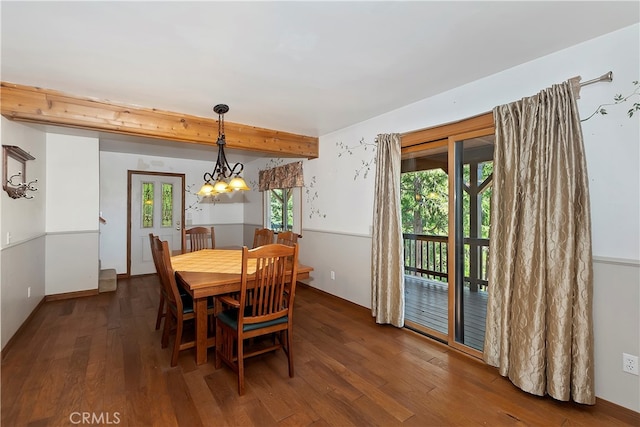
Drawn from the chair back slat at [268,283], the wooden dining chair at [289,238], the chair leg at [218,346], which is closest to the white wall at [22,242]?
the chair leg at [218,346]

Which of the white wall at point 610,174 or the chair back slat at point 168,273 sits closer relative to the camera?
the white wall at point 610,174

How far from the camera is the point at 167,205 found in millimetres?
5773

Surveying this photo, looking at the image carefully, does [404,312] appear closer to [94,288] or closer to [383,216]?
[383,216]

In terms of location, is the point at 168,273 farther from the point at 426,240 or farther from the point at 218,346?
the point at 426,240

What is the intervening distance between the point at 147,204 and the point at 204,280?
416 centimetres

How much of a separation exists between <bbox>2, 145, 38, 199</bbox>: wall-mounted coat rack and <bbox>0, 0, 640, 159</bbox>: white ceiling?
65 centimetres

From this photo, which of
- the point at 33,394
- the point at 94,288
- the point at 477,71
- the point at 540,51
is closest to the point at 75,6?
the point at 33,394

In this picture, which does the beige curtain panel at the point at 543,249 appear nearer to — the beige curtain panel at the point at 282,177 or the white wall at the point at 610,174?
the white wall at the point at 610,174

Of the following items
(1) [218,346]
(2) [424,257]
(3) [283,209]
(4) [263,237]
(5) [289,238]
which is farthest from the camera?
(3) [283,209]

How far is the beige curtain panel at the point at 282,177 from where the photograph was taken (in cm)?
482

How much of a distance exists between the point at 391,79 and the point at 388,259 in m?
1.78

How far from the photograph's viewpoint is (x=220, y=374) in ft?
7.48

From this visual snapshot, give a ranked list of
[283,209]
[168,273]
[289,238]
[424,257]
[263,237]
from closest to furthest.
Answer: [168,273] → [289,238] → [424,257] → [263,237] → [283,209]

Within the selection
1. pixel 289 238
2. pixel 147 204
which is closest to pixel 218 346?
pixel 289 238
